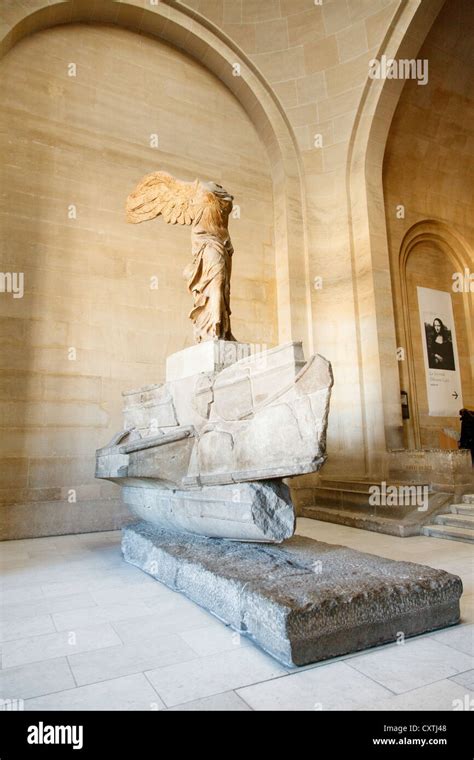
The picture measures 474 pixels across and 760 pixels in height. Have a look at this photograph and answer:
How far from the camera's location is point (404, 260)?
9602 mm

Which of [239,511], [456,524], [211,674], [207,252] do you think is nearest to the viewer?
[211,674]

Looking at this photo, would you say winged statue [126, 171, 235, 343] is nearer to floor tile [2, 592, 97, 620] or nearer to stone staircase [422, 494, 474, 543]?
floor tile [2, 592, 97, 620]

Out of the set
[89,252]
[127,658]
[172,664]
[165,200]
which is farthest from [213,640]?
[89,252]

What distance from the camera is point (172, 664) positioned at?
7.04 feet

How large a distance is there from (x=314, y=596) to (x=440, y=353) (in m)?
8.71

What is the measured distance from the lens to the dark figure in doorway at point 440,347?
32.0ft

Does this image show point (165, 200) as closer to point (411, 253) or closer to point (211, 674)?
point (211, 674)

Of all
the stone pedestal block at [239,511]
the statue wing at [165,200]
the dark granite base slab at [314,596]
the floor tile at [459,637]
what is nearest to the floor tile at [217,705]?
the dark granite base slab at [314,596]

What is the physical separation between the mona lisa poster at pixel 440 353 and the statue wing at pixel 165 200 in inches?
248

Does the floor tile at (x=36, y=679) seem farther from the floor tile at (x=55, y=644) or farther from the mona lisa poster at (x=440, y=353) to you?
the mona lisa poster at (x=440, y=353)

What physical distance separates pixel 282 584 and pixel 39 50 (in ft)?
27.8

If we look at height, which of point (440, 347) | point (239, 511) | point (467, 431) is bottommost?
point (239, 511)

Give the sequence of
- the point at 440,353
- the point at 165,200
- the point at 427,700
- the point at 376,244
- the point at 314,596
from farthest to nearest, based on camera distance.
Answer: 1. the point at 440,353
2. the point at 376,244
3. the point at 165,200
4. the point at 314,596
5. the point at 427,700
